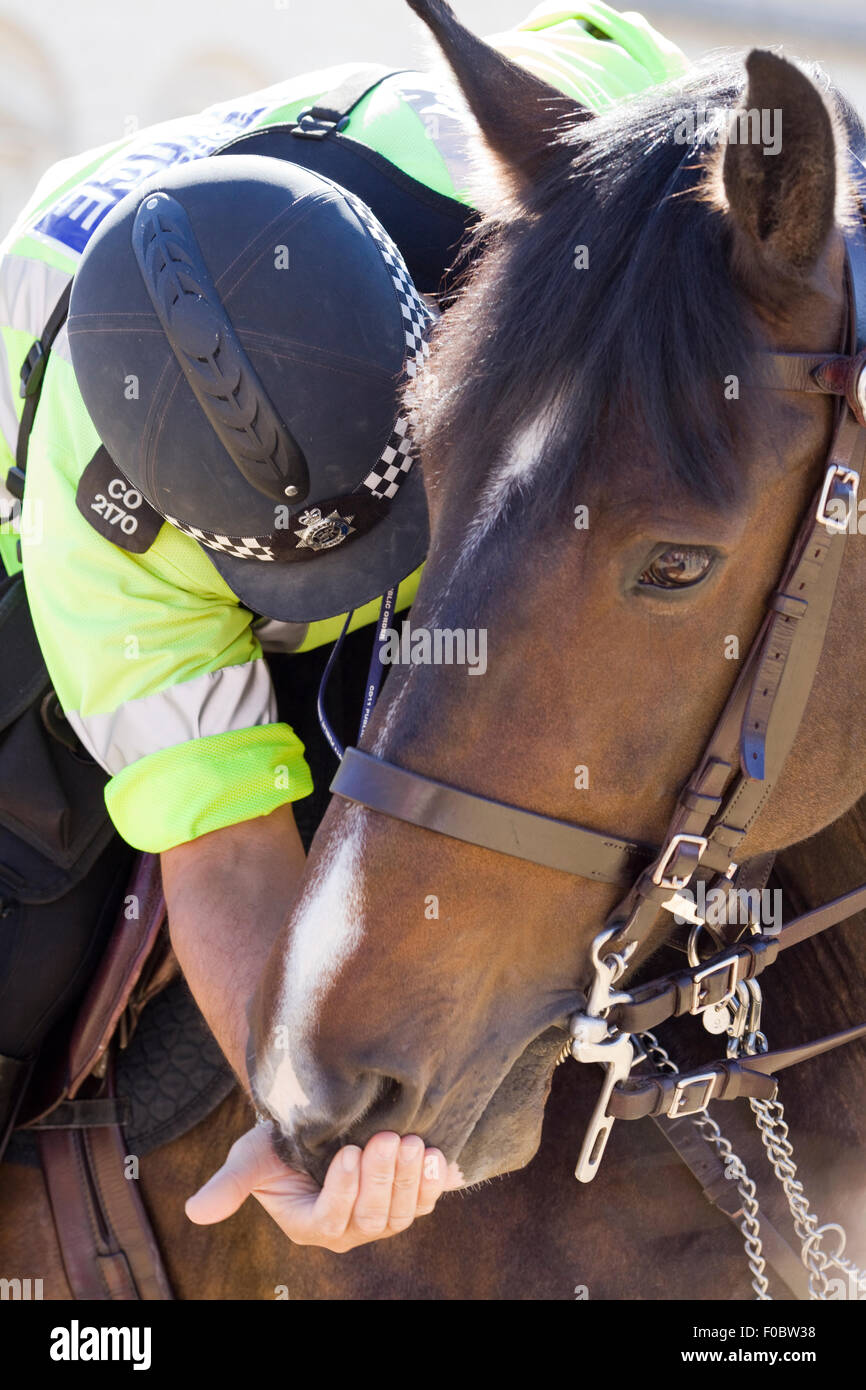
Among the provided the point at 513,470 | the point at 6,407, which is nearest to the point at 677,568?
the point at 513,470

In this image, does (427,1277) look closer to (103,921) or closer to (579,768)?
(103,921)

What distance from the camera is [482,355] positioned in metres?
1.68

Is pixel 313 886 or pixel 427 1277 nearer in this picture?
pixel 313 886

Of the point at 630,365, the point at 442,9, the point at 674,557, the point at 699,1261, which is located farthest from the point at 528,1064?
the point at 442,9

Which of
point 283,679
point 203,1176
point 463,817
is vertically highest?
point 463,817

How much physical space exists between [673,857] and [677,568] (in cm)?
41

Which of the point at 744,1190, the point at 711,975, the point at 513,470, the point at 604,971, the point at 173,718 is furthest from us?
the point at 173,718

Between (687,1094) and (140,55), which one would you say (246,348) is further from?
(140,55)

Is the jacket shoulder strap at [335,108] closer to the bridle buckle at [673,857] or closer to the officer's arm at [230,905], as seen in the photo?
the officer's arm at [230,905]

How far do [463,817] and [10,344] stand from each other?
158 centimetres

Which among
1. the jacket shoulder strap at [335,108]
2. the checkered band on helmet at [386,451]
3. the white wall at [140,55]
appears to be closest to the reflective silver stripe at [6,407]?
the checkered band on helmet at [386,451]

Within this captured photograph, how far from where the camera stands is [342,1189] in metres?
1.69

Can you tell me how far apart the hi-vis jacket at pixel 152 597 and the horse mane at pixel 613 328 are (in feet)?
1.46

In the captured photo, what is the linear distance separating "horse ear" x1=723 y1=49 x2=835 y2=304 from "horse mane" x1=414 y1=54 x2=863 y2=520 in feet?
0.19
